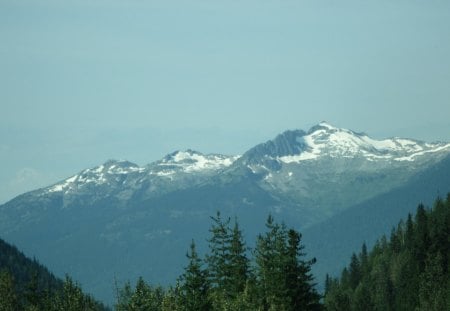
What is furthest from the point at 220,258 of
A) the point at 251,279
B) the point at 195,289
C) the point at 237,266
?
the point at 195,289

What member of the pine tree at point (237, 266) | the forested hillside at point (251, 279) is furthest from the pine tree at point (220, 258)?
the pine tree at point (237, 266)

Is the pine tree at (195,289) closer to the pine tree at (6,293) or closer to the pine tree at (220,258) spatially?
the pine tree at (220,258)

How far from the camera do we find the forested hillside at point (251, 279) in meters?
78.9

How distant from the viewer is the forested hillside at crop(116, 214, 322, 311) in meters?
78.9


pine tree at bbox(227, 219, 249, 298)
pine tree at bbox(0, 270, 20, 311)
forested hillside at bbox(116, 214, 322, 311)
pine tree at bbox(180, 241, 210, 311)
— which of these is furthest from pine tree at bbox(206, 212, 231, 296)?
pine tree at bbox(0, 270, 20, 311)

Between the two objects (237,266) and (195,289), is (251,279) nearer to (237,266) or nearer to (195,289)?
(237,266)

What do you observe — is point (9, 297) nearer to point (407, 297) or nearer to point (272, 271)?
point (272, 271)

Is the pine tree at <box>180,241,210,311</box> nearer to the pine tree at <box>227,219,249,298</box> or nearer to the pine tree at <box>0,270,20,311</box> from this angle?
the pine tree at <box>227,219,249,298</box>

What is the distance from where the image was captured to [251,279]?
281 feet

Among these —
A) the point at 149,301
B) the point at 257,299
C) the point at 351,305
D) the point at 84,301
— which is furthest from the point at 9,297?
the point at 351,305

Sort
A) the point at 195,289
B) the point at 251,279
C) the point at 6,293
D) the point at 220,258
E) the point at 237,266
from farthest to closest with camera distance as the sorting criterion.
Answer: the point at 6,293 → the point at 220,258 → the point at 237,266 → the point at 251,279 → the point at 195,289

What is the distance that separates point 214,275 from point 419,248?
105815mm

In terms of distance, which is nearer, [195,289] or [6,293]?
[195,289]

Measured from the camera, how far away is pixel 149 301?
313ft
